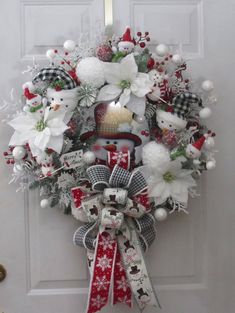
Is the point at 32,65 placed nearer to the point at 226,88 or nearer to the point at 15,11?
the point at 15,11

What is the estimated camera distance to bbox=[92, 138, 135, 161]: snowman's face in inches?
48.4

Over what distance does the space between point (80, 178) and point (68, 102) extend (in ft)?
0.72

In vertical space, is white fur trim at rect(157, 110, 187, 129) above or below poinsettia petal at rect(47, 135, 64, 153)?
above

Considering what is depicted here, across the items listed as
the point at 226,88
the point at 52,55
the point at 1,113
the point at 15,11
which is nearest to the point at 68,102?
the point at 52,55

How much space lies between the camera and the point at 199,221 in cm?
138

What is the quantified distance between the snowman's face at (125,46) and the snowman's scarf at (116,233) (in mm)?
321

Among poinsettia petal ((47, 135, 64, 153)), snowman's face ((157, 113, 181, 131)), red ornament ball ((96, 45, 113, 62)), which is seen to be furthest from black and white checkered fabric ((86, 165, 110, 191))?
red ornament ball ((96, 45, 113, 62))

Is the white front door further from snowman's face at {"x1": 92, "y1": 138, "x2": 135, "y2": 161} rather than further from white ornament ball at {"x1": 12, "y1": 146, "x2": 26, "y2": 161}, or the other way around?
snowman's face at {"x1": 92, "y1": 138, "x2": 135, "y2": 161}

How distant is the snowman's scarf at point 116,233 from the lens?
1186 mm

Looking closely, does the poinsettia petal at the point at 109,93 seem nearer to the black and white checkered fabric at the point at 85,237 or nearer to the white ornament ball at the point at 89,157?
the white ornament ball at the point at 89,157

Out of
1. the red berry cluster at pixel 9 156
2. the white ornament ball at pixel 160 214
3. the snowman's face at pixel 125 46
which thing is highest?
the snowman's face at pixel 125 46

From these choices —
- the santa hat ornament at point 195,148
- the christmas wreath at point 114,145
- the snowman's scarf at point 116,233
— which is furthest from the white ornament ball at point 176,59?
the snowman's scarf at point 116,233

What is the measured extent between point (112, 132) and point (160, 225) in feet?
1.17

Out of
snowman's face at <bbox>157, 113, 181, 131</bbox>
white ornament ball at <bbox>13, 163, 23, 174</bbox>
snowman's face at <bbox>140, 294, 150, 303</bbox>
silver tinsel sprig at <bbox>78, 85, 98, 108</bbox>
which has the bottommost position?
snowman's face at <bbox>140, 294, 150, 303</bbox>
